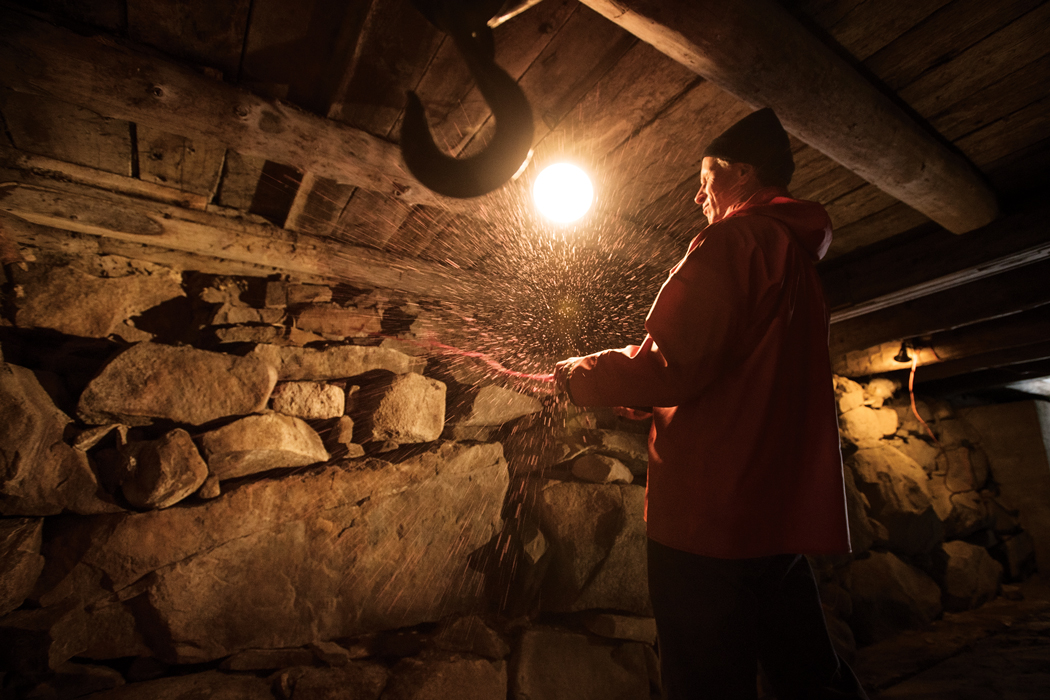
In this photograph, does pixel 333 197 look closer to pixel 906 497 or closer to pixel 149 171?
pixel 149 171

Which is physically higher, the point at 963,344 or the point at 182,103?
the point at 963,344

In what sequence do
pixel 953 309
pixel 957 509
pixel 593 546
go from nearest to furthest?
pixel 593 546, pixel 953 309, pixel 957 509

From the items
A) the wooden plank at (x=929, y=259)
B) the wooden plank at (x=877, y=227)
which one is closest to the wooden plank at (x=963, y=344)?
the wooden plank at (x=929, y=259)

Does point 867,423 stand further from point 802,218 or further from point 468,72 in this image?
point 468,72

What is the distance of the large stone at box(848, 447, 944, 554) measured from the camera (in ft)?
13.5

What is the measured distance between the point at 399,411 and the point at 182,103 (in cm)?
152

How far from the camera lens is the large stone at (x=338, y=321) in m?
2.45

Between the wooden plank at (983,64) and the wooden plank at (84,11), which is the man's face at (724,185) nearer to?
the wooden plank at (983,64)

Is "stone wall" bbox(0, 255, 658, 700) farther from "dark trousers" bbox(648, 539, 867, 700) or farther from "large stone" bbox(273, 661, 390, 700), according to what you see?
"dark trousers" bbox(648, 539, 867, 700)

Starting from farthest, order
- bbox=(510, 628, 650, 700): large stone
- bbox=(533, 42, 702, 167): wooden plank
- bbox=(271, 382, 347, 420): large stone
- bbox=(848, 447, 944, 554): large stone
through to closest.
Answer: bbox=(848, 447, 944, 554): large stone, bbox=(271, 382, 347, 420): large stone, bbox=(510, 628, 650, 700): large stone, bbox=(533, 42, 702, 167): wooden plank

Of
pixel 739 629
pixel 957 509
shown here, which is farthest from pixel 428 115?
pixel 957 509

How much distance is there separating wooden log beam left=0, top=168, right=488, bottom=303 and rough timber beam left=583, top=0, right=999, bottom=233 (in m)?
1.80

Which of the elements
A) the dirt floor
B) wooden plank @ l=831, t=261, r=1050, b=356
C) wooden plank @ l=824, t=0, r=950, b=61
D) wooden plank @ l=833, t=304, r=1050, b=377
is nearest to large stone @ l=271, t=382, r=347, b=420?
wooden plank @ l=824, t=0, r=950, b=61

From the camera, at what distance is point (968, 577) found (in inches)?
169
